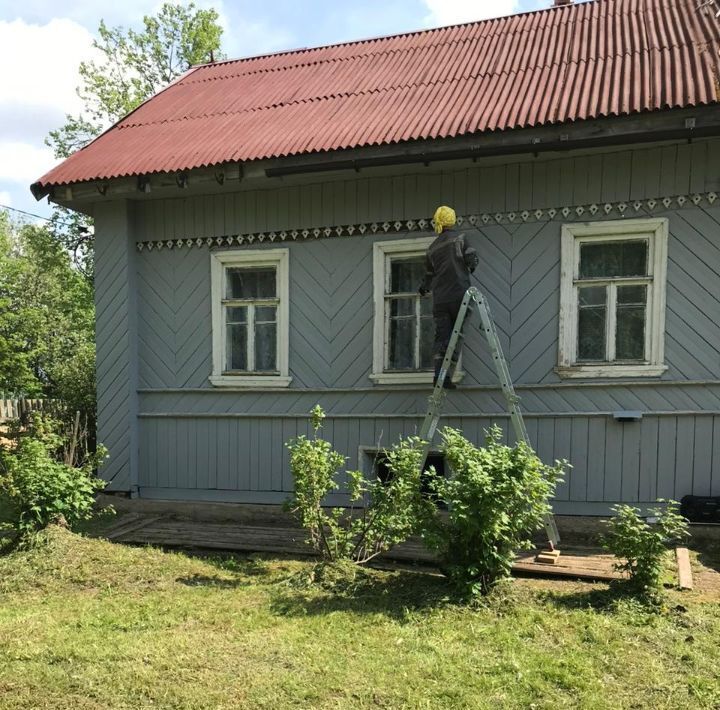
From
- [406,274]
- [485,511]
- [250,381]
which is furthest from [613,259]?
[250,381]

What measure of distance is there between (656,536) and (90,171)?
6762 millimetres

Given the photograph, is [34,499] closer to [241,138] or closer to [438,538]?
[438,538]

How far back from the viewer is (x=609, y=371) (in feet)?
19.5

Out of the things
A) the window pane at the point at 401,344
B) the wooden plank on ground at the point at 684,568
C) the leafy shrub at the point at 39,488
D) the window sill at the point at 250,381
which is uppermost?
the window pane at the point at 401,344

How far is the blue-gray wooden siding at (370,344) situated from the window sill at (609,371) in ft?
0.31

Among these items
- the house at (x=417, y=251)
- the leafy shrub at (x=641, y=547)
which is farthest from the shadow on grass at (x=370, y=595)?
the house at (x=417, y=251)

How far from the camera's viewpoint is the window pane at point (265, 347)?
7.18m

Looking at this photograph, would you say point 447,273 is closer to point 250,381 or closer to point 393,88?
point 250,381

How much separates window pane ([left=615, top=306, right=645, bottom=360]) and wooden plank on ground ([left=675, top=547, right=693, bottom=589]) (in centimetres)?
180

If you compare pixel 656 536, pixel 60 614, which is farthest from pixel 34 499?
pixel 656 536

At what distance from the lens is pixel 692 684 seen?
308cm

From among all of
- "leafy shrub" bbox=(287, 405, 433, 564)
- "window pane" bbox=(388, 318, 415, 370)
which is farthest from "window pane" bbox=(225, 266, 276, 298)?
"leafy shrub" bbox=(287, 405, 433, 564)

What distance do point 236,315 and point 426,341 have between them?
2.29 m

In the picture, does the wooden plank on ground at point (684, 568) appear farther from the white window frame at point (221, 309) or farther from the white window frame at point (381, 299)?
the white window frame at point (221, 309)
